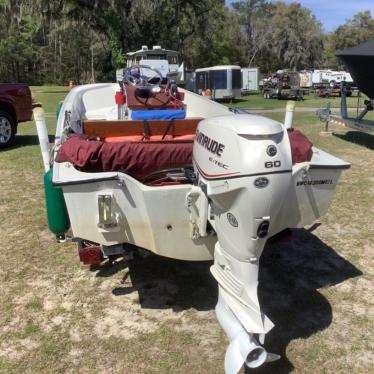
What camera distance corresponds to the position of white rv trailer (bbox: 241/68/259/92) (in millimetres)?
34312

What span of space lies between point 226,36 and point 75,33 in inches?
1036

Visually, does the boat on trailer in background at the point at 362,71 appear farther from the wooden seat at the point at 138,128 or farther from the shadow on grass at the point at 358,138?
the wooden seat at the point at 138,128

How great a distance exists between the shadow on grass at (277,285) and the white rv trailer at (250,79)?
31.2 metres

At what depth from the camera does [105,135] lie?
4117mm

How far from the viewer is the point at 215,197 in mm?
2609

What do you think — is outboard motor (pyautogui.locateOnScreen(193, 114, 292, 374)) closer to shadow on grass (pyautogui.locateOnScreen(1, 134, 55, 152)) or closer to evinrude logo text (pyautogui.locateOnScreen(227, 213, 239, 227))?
evinrude logo text (pyautogui.locateOnScreen(227, 213, 239, 227))

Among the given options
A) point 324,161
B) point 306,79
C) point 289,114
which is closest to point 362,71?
point 289,114

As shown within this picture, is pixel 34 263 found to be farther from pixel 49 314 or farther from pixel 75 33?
pixel 75 33

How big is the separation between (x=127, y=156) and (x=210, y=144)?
0.71 metres

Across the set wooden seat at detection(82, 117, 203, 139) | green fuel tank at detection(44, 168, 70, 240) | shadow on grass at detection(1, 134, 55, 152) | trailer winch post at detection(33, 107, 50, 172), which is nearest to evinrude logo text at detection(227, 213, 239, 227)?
green fuel tank at detection(44, 168, 70, 240)

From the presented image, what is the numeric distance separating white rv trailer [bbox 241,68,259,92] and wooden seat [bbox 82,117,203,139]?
102 feet

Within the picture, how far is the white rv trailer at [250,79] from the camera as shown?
34.3 m

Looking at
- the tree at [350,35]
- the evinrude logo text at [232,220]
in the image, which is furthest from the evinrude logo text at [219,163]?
the tree at [350,35]

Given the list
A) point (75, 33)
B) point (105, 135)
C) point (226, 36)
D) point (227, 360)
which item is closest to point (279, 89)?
point (75, 33)
